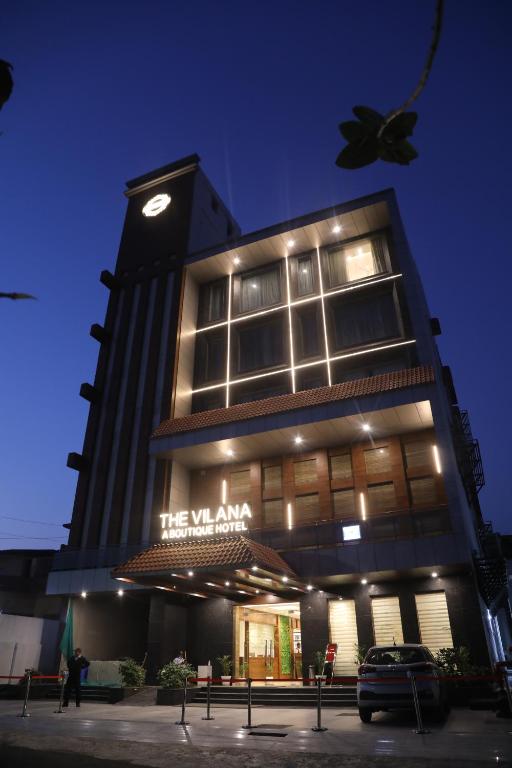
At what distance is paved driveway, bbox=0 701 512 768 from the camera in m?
8.41

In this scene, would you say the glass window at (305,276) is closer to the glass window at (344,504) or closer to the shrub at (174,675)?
the glass window at (344,504)

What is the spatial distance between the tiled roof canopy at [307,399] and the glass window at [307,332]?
4.56 metres

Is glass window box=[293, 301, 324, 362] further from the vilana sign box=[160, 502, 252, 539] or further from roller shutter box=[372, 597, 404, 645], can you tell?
roller shutter box=[372, 597, 404, 645]

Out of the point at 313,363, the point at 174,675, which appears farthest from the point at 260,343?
the point at 174,675

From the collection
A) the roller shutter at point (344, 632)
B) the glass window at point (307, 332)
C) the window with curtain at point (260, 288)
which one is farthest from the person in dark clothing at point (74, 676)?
the window with curtain at point (260, 288)

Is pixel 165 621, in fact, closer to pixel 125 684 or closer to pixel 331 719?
pixel 125 684

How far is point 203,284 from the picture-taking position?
120 ft

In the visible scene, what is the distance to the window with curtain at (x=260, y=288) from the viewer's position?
33.4 m

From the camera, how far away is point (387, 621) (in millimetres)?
22156

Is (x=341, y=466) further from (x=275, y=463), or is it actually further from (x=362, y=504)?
(x=275, y=463)

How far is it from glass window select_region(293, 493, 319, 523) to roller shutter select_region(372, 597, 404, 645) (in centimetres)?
477

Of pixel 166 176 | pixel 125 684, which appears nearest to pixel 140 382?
pixel 125 684

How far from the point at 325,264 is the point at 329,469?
13.4 meters

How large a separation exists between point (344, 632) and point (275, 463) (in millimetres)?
8888
